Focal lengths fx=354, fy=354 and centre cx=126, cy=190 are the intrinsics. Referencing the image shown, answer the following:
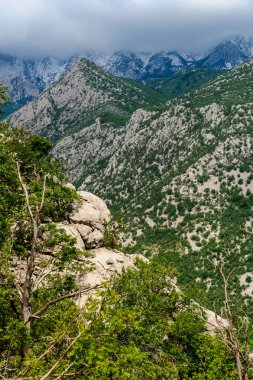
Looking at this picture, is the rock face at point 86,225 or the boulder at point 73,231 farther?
the rock face at point 86,225

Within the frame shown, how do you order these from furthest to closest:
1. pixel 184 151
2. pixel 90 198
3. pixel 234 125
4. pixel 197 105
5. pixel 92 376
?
1. pixel 197 105
2. pixel 184 151
3. pixel 234 125
4. pixel 90 198
5. pixel 92 376

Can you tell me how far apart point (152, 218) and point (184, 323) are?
105836mm

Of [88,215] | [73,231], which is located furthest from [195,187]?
[73,231]

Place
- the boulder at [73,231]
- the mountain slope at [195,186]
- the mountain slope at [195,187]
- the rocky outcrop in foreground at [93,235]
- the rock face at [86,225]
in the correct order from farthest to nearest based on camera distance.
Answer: the mountain slope at [195,186]
the mountain slope at [195,187]
the rock face at [86,225]
the boulder at [73,231]
the rocky outcrop in foreground at [93,235]

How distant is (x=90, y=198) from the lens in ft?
183

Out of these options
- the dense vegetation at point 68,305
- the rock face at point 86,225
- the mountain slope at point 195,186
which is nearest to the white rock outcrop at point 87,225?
the rock face at point 86,225

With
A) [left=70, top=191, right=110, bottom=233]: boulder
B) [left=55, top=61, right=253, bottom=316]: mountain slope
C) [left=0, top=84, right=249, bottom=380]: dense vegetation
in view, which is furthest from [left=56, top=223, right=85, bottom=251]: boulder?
[left=55, top=61, right=253, bottom=316]: mountain slope

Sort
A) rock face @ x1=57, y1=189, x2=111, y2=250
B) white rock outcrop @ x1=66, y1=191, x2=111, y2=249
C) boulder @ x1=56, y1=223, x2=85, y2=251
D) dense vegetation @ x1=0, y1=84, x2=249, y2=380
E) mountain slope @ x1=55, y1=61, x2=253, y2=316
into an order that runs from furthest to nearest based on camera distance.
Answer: mountain slope @ x1=55, y1=61, x2=253, y2=316 → white rock outcrop @ x1=66, y1=191, x2=111, y2=249 → rock face @ x1=57, y1=189, x2=111, y2=250 → boulder @ x1=56, y1=223, x2=85, y2=251 → dense vegetation @ x1=0, y1=84, x2=249, y2=380

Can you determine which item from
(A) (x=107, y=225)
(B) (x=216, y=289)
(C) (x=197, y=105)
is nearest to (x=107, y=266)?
(A) (x=107, y=225)

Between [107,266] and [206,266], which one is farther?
[206,266]

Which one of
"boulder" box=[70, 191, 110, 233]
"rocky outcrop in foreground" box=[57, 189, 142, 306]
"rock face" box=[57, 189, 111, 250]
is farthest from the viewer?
"boulder" box=[70, 191, 110, 233]

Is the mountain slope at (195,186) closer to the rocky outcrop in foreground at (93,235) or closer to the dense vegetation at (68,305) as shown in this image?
the rocky outcrop in foreground at (93,235)

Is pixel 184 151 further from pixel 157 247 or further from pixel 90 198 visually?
pixel 90 198

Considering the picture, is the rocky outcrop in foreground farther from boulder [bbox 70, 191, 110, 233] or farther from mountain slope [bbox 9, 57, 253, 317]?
mountain slope [bbox 9, 57, 253, 317]
